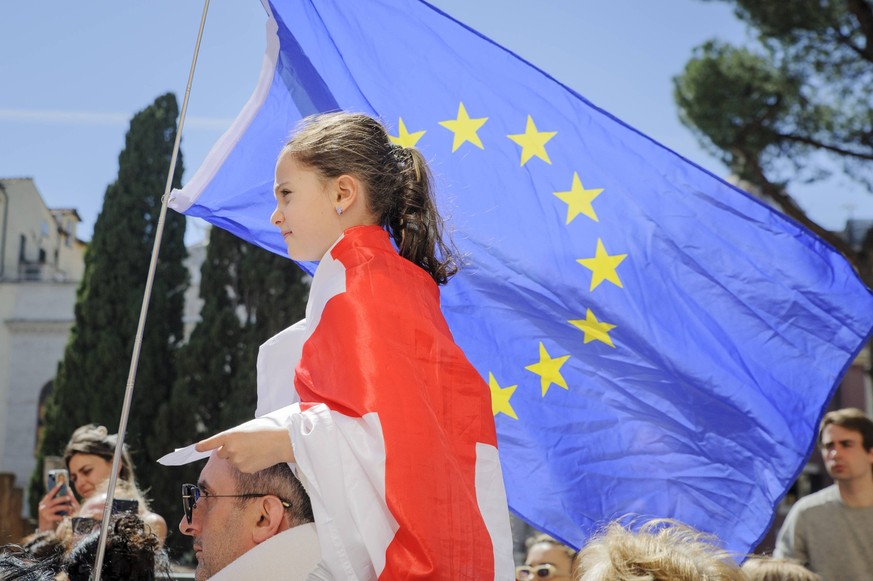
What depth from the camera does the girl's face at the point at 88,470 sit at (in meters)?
4.91

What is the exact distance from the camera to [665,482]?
11.9ft

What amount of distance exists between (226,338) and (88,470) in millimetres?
14477

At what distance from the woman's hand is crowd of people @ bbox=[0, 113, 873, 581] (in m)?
2.27

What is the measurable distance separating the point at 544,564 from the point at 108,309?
16919mm

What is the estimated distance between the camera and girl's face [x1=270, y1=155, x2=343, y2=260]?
244 centimetres

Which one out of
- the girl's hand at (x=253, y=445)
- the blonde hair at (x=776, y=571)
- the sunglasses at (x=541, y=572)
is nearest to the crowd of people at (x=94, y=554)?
the girl's hand at (x=253, y=445)

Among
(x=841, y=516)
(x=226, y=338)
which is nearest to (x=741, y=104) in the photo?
(x=226, y=338)

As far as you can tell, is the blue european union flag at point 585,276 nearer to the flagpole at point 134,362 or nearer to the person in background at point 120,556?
the flagpole at point 134,362

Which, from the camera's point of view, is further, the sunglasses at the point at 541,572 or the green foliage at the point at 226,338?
the green foliage at the point at 226,338

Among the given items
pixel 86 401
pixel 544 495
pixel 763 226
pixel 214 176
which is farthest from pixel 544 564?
pixel 86 401

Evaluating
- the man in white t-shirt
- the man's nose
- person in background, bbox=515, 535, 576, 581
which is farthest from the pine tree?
the man's nose

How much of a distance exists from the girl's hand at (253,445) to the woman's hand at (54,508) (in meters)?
3.14

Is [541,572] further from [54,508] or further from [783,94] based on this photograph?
[783,94]

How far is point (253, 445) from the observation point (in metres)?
1.94
